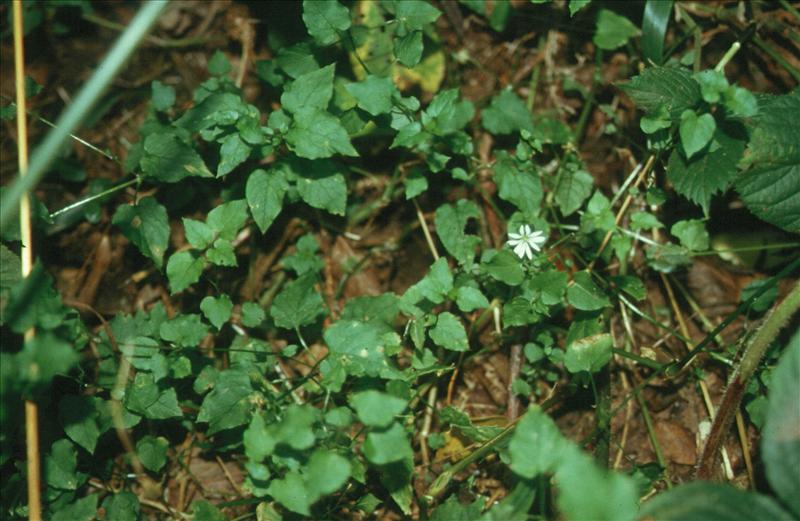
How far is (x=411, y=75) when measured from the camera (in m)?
2.81

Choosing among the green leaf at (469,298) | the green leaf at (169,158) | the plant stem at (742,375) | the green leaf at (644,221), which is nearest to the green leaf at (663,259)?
the green leaf at (644,221)

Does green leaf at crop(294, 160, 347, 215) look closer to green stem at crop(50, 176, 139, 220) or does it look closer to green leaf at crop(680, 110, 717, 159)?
green stem at crop(50, 176, 139, 220)

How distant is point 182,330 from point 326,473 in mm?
835

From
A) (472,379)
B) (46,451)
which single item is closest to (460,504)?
(472,379)

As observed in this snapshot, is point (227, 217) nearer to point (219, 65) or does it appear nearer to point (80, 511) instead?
point (219, 65)

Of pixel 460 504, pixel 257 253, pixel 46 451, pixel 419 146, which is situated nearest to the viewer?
pixel 460 504

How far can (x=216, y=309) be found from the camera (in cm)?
228

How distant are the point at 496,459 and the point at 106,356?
1383 millimetres

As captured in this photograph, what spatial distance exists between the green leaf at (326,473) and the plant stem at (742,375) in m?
1.19

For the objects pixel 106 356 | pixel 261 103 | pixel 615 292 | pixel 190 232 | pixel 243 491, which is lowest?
pixel 243 491

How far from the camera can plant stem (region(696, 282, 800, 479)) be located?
2.03 metres

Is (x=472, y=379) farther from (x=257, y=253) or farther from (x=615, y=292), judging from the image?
(x=257, y=253)

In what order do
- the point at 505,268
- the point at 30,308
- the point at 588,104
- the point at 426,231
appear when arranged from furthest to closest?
the point at 588,104 < the point at 426,231 < the point at 505,268 < the point at 30,308

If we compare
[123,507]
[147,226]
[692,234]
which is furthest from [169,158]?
[692,234]
